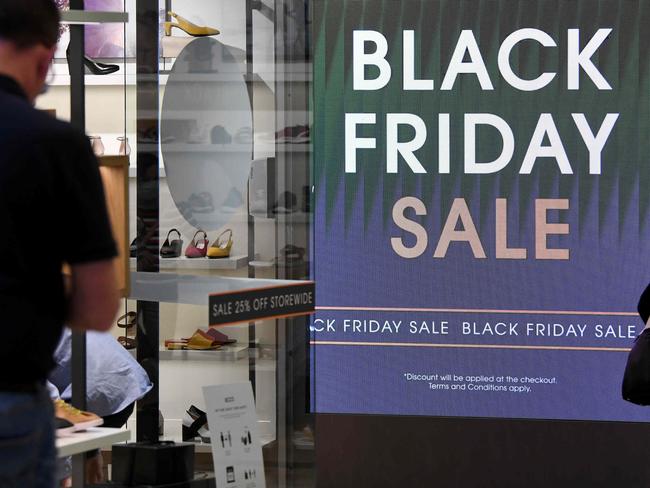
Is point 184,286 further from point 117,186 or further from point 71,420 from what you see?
point 71,420

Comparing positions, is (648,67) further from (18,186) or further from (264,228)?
(18,186)

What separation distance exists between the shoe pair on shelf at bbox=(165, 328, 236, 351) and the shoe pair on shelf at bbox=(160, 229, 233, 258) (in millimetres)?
230

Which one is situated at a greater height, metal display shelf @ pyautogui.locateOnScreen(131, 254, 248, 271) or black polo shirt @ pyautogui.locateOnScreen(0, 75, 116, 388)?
black polo shirt @ pyautogui.locateOnScreen(0, 75, 116, 388)

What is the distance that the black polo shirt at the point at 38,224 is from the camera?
5.31 ft

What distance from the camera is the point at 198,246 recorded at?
10.8 feet

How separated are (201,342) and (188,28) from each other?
3.10 feet

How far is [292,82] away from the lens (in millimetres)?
3660

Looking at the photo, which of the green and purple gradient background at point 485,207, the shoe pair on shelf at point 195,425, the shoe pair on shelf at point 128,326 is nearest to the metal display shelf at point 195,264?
the shoe pair on shelf at point 128,326

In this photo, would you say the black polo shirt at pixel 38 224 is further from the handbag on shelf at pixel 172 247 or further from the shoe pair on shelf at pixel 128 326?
the shoe pair on shelf at pixel 128 326

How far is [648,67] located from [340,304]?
1733 mm

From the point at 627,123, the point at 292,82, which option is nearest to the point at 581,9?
the point at 627,123

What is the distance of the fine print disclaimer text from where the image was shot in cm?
511

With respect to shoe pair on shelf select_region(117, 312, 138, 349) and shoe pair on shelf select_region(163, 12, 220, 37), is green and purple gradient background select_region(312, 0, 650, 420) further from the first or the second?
shoe pair on shelf select_region(163, 12, 220, 37)

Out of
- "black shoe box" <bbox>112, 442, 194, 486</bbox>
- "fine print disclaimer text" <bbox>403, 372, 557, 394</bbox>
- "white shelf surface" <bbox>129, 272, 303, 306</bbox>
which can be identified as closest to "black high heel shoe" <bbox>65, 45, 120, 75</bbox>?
"white shelf surface" <bbox>129, 272, 303, 306</bbox>
